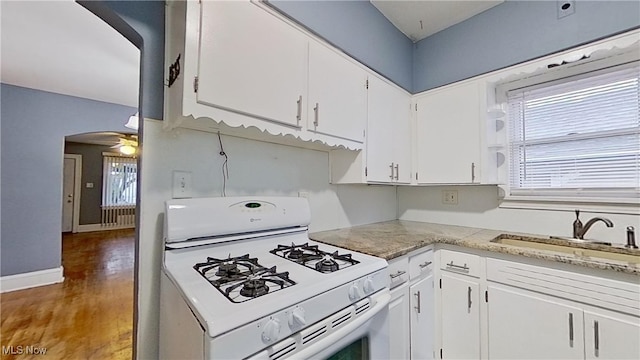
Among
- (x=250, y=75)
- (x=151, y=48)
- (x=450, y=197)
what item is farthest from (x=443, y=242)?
(x=151, y=48)

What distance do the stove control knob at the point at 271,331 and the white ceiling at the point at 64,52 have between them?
2373mm

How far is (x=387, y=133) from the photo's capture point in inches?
78.1

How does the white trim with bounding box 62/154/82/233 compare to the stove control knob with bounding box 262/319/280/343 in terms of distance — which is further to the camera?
the white trim with bounding box 62/154/82/233

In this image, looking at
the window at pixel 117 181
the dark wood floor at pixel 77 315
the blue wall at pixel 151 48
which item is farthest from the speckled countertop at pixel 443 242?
the window at pixel 117 181

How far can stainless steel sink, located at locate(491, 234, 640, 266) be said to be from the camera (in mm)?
1409

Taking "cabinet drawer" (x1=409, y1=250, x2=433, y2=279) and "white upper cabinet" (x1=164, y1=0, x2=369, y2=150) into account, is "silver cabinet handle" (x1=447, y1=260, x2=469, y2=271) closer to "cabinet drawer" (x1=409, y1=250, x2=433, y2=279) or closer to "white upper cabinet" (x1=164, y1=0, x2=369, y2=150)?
"cabinet drawer" (x1=409, y1=250, x2=433, y2=279)

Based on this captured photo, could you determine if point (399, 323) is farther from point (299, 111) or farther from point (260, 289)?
point (299, 111)

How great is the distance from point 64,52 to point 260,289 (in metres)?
3.08

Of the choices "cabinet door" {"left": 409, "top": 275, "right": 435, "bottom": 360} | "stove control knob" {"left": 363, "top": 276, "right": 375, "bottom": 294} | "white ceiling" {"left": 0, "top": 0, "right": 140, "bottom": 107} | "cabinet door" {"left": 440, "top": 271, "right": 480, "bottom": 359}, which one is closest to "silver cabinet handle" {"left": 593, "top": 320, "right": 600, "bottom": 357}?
"cabinet door" {"left": 440, "top": 271, "right": 480, "bottom": 359}

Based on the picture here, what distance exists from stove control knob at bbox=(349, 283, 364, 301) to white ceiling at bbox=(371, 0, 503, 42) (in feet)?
6.57

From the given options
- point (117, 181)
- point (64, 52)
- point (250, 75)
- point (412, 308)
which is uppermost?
point (64, 52)

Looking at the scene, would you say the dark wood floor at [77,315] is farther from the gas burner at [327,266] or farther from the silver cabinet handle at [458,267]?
the silver cabinet handle at [458,267]

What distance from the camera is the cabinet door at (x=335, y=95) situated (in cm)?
146

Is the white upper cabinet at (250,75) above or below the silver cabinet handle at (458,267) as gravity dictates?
above
